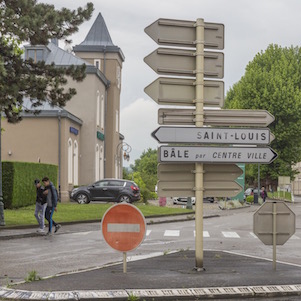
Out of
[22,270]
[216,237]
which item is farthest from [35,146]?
[22,270]

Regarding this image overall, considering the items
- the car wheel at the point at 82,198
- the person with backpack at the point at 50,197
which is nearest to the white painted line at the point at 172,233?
the person with backpack at the point at 50,197

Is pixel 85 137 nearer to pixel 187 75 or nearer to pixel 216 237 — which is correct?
pixel 216 237

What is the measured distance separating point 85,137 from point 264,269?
42.9 m

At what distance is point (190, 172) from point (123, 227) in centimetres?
141

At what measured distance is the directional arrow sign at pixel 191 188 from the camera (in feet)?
34.5

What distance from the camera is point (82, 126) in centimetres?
5297

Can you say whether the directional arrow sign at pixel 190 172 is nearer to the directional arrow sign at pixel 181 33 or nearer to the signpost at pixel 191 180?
the signpost at pixel 191 180

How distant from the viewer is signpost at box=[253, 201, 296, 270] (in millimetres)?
10562

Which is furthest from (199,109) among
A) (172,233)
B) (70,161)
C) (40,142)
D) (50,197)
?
(70,161)

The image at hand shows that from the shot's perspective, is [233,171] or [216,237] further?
[216,237]

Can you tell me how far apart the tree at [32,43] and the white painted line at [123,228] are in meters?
11.2

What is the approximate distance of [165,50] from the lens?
10.5m

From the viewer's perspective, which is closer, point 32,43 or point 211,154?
point 211,154

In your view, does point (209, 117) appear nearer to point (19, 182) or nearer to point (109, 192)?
point (19, 182)
